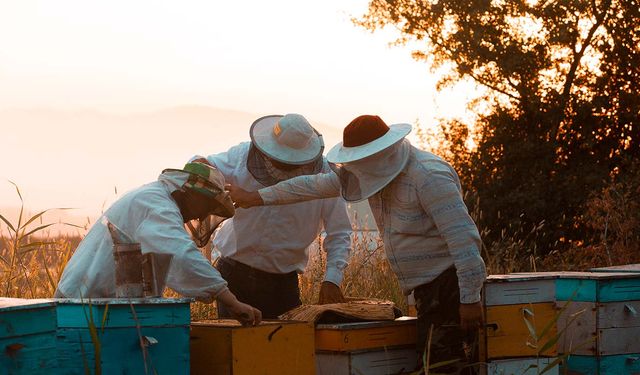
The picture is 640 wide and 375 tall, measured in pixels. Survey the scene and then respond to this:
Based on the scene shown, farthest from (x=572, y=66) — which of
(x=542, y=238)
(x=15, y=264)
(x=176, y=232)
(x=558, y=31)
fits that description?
(x=176, y=232)

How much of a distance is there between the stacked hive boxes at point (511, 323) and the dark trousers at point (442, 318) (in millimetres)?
203

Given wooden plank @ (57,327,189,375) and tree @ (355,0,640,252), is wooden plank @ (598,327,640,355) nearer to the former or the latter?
wooden plank @ (57,327,189,375)

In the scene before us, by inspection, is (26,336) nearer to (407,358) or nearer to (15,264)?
(407,358)

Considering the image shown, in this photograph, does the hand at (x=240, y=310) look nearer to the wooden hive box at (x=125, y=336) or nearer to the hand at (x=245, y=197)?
the wooden hive box at (x=125, y=336)

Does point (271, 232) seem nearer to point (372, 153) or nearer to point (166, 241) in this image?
point (372, 153)

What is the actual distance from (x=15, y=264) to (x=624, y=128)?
11.7 meters

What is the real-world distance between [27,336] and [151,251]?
80cm

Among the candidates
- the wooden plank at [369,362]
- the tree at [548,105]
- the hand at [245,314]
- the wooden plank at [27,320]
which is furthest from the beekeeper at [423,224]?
the tree at [548,105]

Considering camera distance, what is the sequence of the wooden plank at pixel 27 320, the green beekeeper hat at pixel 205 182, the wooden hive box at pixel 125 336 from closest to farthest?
1. the wooden plank at pixel 27 320
2. the wooden hive box at pixel 125 336
3. the green beekeeper hat at pixel 205 182

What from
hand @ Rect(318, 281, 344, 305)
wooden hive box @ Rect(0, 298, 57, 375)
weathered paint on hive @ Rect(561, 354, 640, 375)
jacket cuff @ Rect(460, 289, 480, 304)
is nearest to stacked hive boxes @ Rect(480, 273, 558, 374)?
jacket cuff @ Rect(460, 289, 480, 304)

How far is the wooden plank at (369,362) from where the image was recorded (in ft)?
14.4

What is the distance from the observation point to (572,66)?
15.9m

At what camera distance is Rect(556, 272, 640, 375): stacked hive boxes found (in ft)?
17.5

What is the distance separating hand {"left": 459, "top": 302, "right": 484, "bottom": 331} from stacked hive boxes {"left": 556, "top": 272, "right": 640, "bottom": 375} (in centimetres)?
98
